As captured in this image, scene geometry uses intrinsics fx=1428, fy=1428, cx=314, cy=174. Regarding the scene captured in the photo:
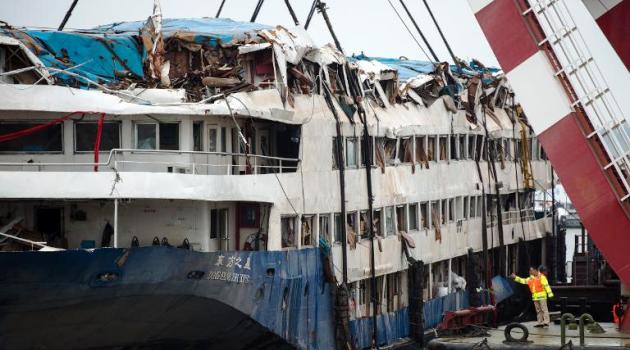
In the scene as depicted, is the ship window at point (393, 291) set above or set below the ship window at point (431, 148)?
below

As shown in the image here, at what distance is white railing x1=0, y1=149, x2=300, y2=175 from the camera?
26797 millimetres

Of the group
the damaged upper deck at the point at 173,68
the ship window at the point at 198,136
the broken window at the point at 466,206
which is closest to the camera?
the damaged upper deck at the point at 173,68

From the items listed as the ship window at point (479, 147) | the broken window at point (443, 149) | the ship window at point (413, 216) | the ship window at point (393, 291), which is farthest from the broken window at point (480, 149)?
the ship window at point (393, 291)

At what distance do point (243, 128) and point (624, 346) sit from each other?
10515mm

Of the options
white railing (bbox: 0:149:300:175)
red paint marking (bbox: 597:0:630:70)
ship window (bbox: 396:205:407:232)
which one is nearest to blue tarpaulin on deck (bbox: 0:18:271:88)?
white railing (bbox: 0:149:300:175)

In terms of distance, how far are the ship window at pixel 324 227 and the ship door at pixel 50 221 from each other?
6598 millimetres

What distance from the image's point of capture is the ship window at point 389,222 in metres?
36.4

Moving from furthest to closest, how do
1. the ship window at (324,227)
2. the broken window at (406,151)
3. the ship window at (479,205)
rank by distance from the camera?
the ship window at (479,205) → the broken window at (406,151) → the ship window at (324,227)

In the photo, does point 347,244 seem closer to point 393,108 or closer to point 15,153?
point 393,108

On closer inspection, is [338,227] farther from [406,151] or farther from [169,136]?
[169,136]

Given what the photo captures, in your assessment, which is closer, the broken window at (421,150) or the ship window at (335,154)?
the ship window at (335,154)

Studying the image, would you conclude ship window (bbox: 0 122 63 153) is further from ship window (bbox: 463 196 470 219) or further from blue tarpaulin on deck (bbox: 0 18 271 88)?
ship window (bbox: 463 196 470 219)

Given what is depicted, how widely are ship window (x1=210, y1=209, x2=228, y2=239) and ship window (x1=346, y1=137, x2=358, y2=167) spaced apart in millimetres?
4972

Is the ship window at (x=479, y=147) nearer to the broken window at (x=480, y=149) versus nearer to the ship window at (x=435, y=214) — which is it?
the broken window at (x=480, y=149)
